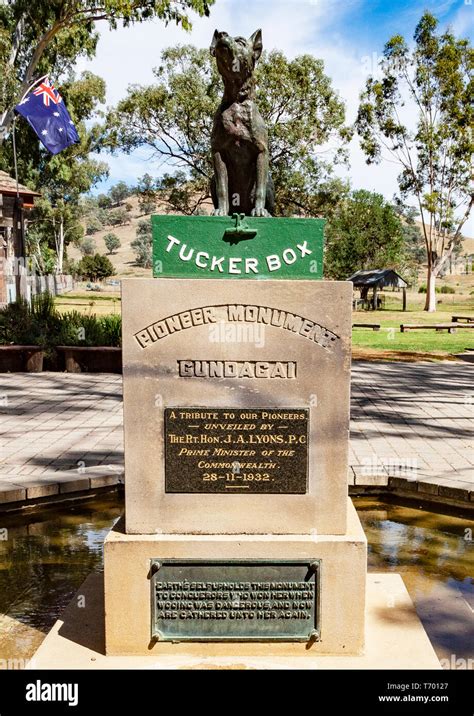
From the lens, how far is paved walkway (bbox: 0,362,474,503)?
5.92m

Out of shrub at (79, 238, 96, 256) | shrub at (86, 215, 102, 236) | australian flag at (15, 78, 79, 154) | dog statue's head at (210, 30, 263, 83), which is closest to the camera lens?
dog statue's head at (210, 30, 263, 83)

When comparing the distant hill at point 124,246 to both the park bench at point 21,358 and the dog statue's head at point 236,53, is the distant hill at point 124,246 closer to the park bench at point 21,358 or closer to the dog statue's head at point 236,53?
the park bench at point 21,358

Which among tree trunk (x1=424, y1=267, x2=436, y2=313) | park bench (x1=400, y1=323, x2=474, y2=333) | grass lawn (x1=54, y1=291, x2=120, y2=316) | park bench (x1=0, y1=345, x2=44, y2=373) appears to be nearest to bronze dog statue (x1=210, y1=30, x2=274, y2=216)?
park bench (x1=0, y1=345, x2=44, y2=373)

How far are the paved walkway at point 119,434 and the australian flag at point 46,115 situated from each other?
780 cm

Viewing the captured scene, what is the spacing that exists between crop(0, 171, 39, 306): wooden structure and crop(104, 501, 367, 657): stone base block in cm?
2171

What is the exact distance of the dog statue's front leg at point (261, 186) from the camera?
3381 millimetres

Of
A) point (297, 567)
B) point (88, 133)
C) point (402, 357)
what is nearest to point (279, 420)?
point (297, 567)

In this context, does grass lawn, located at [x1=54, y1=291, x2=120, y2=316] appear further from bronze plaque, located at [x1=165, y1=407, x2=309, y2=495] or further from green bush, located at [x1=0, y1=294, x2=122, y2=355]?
bronze plaque, located at [x1=165, y1=407, x2=309, y2=495]

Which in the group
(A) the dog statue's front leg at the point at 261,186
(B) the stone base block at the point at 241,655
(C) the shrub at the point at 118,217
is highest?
(C) the shrub at the point at 118,217

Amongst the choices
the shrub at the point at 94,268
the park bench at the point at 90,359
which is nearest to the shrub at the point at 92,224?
the shrub at the point at 94,268

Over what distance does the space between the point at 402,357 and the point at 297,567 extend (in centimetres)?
1514

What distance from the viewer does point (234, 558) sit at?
317 centimetres

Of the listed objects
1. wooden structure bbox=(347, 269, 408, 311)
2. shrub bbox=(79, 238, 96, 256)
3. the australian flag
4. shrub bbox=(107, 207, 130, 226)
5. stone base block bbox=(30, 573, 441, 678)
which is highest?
shrub bbox=(107, 207, 130, 226)
